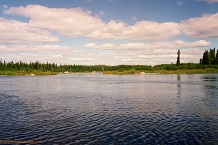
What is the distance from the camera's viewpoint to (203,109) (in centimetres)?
3528

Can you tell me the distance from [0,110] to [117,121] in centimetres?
1877

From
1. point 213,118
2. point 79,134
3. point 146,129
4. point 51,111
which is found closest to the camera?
point 79,134

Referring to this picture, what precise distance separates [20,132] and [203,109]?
2613cm

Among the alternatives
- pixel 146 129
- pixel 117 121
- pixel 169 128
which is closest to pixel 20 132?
pixel 117 121

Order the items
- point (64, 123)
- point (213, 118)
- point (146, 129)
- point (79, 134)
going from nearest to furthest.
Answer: point (79, 134) → point (146, 129) → point (64, 123) → point (213, 118)

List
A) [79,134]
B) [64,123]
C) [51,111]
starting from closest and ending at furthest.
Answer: [79,134] < [64,123] < [51,111]

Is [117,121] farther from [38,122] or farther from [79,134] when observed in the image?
[38,122]

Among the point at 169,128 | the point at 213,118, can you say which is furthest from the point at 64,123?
the point at 213,118

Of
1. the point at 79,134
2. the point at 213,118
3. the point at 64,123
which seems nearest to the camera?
the point at 79,134

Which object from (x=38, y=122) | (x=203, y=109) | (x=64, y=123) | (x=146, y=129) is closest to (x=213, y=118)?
(x=203, y=109)

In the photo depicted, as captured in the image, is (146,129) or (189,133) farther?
(146,129)

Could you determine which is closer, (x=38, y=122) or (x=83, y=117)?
(x=38, y=122)

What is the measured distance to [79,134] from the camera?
74.5 feet

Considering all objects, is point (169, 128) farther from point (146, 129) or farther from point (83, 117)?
point (83, 117)
